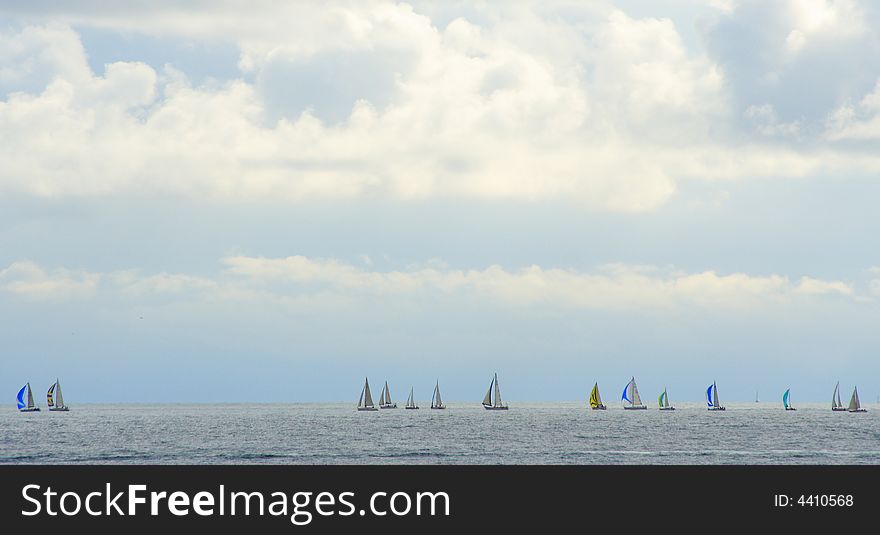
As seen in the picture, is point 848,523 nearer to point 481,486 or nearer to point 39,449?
point 481,486

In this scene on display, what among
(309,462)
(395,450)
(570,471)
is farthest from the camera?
(395,450)

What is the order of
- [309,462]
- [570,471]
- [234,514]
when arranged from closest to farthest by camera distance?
[234,514] → [570,471] → [309,462]

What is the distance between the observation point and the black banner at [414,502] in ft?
115

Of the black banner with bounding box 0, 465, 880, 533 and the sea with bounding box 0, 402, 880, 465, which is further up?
the black banner with bounding box 0, 465, 880, 533

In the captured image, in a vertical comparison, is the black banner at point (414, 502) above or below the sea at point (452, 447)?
above

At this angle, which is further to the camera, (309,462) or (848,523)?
(309,462)

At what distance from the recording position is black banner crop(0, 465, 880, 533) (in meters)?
35.0

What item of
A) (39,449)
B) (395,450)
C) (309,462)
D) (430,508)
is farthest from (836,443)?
(430,508)

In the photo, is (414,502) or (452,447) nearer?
(414,502)

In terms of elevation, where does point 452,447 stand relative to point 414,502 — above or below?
below

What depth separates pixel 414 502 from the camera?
35.6m

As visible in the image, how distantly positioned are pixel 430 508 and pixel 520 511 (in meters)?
7.21

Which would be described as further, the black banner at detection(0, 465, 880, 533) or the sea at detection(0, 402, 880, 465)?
the sea at detection(0, 402, 880, 465)

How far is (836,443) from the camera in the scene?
412ft
